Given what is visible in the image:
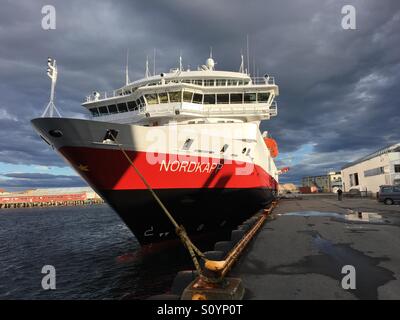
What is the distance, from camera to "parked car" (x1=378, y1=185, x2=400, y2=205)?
2517cm

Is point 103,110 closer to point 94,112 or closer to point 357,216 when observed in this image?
point 94,112

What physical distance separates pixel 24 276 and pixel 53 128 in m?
7.74

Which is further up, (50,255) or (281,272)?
(281,272)

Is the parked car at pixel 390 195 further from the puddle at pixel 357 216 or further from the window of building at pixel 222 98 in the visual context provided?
the window of building at pixel 222 98

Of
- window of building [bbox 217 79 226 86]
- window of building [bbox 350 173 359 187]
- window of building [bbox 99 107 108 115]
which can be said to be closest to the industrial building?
window of building [bbox 350 173 359 187]

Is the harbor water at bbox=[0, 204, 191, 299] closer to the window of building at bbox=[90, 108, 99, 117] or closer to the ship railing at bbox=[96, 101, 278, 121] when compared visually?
the ship railing at bbox=[96, 101, 278, 121]

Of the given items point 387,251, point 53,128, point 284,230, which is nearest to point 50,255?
point 53,128

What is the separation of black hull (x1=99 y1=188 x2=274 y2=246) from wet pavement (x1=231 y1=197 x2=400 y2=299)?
4.32 m

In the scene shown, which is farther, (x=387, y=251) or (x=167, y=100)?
(x=167, y=100)

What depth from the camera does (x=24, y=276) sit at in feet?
44.3

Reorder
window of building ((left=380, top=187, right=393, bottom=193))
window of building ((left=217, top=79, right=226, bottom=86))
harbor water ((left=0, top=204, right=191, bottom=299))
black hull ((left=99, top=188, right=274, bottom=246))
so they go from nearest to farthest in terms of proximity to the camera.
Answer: harbor water ((left=0, top=204, right=191, bottom=299)), black hull ((left=99, top=188, right=274, bottom=246)), window of building ((left=217, top=79, right=226, bottom=86)), window of building ((left=380, top=187, right=393, bottom=193))

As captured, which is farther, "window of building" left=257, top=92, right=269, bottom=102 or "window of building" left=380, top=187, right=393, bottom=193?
"window of building" left=380, top=187, right=393, bottom=193
